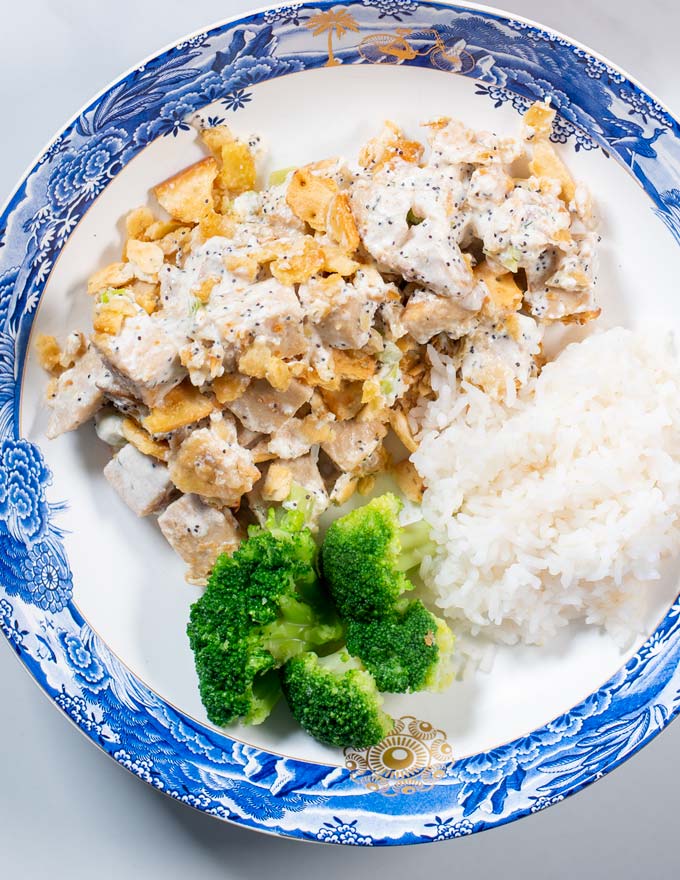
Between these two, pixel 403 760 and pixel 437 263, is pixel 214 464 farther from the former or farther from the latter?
pixel 403 760

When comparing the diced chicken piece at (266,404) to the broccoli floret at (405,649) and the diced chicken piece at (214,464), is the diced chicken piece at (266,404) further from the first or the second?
the broccoli floret at (405,649)

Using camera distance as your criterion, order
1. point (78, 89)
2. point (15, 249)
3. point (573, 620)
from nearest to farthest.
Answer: point (15, 249) < point (573, 620) < point (78, 89)

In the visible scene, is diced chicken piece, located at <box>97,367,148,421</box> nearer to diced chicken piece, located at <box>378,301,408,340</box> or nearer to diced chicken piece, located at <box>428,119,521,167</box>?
diced chicken piece, located at <box>378,301,408,340</box>

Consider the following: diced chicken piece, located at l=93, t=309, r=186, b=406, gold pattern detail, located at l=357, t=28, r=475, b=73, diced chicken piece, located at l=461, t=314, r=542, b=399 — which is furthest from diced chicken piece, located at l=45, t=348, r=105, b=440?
gold pattern detail, located at l=357, t=28, r=475, b=73

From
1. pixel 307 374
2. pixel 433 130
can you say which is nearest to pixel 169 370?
pixel 307 374

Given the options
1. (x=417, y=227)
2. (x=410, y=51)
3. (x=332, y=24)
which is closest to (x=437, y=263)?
(x=417, y=227)

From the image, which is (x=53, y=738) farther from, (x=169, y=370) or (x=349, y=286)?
(x=349, y=286)
